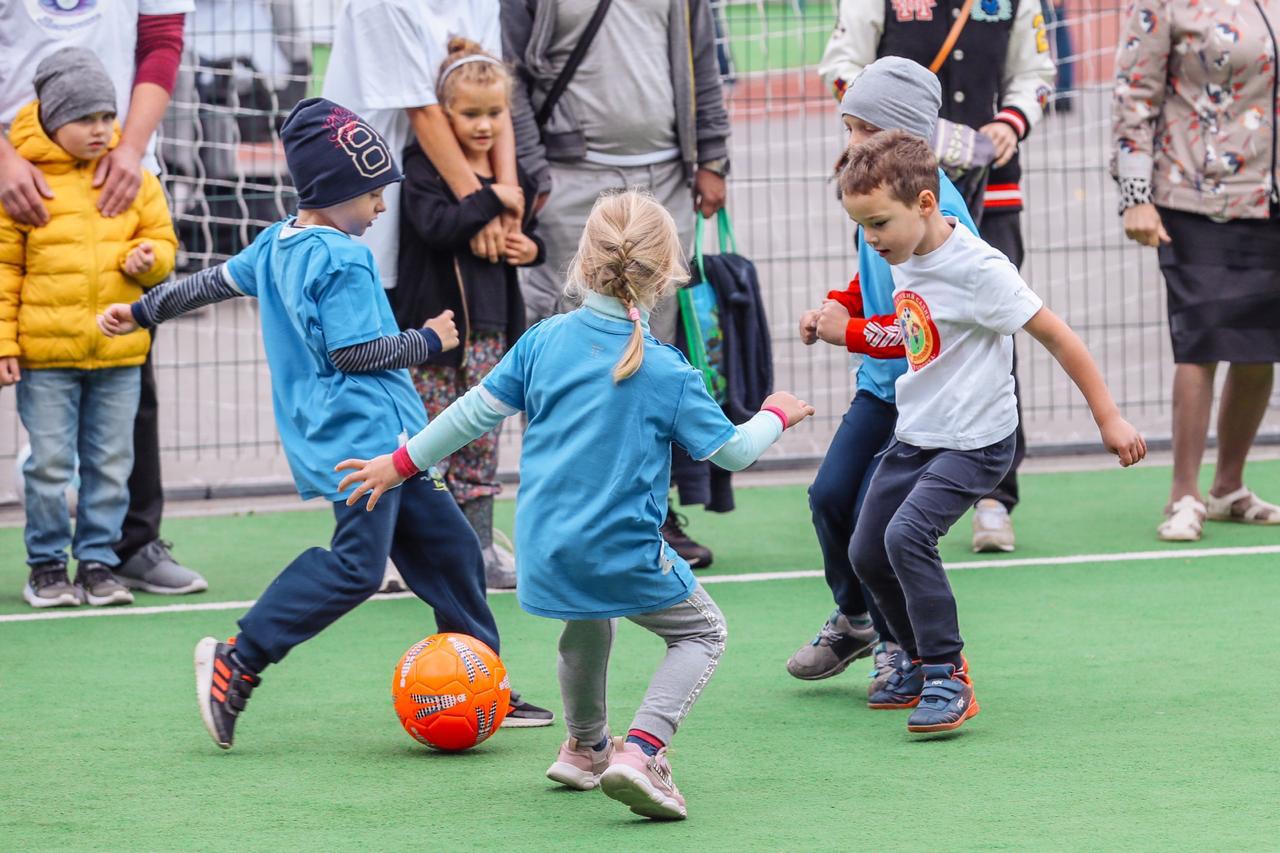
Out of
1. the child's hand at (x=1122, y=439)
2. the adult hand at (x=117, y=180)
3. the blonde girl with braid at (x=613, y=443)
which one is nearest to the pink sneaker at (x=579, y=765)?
the blonde girl with braid at (x=613, y=443)

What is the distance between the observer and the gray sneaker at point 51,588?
6.36 meters

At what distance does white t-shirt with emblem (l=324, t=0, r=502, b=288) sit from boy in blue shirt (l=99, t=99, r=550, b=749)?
4.42ft

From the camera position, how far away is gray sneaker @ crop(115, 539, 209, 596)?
260 inches

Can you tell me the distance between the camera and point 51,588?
638 centimetres

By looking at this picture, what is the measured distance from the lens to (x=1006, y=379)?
185 inches

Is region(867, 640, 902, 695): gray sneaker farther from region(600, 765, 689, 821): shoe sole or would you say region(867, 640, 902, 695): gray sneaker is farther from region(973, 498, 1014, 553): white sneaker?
region(973, 498, 1014, 553): white sneaker

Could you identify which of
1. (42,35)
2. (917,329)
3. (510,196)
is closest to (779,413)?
(917,329)

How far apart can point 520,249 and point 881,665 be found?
2.15 meters

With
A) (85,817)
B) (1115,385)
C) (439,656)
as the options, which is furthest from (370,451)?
(1115,385)

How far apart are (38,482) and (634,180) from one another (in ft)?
7.44

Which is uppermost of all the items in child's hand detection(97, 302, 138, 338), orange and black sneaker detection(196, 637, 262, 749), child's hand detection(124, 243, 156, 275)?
child's hand detection(124, 243, 156, 275)

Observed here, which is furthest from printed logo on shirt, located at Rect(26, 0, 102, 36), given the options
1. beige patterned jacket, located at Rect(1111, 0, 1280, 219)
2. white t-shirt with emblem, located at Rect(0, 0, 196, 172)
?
beige patterned jacket, located at Rect(1111, 0, 1280, 219)

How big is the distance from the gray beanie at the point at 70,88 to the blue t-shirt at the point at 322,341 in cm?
146

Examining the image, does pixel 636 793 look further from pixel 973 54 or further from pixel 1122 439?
pixel 973 54
